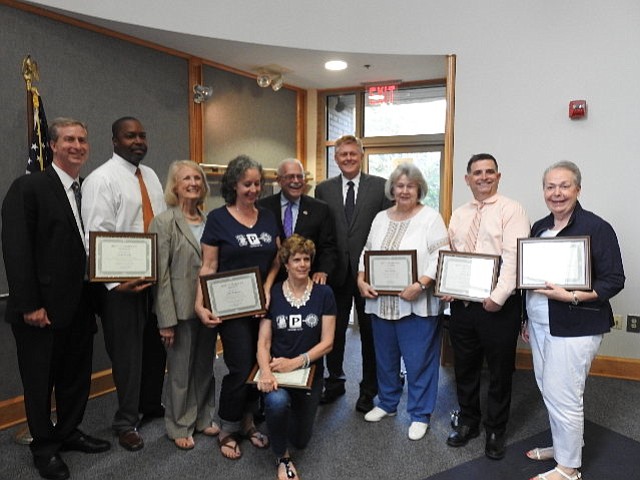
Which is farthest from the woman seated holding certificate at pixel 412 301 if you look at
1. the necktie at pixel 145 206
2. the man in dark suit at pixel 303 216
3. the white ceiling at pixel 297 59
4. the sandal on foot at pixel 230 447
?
the white ceiling at pixel 297 59

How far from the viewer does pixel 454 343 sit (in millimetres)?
2656

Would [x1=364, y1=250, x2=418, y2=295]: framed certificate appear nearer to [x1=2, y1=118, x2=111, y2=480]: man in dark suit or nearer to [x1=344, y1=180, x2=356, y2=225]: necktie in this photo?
[x1=344, y1=180, x2=356, y2=225]: necktie

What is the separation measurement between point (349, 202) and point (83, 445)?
1.96 m

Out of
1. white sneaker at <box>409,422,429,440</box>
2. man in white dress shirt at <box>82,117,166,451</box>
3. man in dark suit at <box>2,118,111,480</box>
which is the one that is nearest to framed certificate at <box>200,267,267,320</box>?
man in white dress shirt at <box>82,117,166,451</box>

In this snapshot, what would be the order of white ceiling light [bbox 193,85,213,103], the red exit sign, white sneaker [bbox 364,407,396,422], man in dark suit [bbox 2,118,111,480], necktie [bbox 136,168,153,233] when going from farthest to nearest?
1. the red exit sign
2. white ceiling light [bbox 193,85,213,103]
3. white sneaker [bbox 364,407,396,422]
4. necktie [bbox 136,168,153,233]
5. man in dark suit [bbox 2,118,111,480]

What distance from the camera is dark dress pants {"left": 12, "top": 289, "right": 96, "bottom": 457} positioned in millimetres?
2357

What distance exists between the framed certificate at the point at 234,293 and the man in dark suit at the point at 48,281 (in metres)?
0.61

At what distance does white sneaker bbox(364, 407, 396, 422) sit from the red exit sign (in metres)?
3.10

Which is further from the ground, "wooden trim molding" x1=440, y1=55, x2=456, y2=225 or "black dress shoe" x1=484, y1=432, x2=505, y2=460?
"wooden trim molding" x1=440, y1=55, x2=456, y2=225

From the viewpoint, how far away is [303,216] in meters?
2.92

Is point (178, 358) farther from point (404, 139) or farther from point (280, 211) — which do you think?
point (404, 139)

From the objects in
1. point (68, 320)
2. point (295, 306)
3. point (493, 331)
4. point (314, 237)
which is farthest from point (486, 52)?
point (68, 320)

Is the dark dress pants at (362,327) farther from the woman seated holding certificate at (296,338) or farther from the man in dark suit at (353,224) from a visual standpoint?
the woman seated holding certificate at (296,338)

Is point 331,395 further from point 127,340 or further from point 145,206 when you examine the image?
point 145,206
